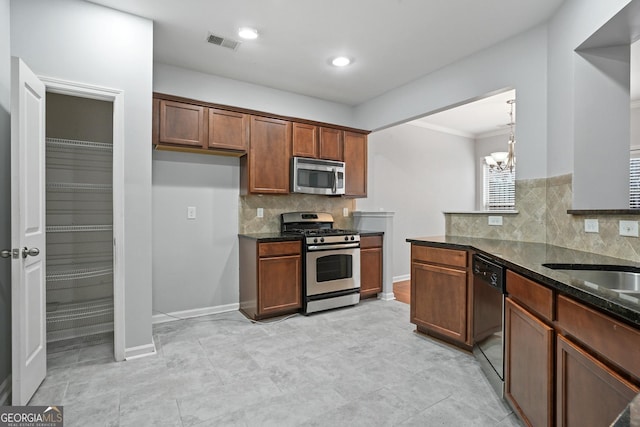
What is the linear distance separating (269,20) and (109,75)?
1296mm

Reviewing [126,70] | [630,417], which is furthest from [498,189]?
[630,417]

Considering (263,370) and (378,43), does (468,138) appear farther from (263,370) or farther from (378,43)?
(263,370)

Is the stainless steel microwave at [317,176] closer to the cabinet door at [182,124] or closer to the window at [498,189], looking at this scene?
the cabinet door at [182,124]

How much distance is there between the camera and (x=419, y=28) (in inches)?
109

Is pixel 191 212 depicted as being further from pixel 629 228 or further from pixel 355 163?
pixel 629 228

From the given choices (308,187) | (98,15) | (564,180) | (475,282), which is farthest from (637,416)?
(308,187)

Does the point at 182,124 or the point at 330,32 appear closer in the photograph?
the point at 330,32

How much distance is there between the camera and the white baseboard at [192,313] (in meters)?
3.46

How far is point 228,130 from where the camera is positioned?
11.6 feet

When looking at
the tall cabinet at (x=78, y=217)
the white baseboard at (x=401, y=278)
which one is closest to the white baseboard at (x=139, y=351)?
the tall cabinet at (x=78, y=217)

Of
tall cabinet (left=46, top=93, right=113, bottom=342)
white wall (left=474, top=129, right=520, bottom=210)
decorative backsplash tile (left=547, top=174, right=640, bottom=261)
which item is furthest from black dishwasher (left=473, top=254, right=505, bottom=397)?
white wall (left=474, top=129, right=520, bottom=210)

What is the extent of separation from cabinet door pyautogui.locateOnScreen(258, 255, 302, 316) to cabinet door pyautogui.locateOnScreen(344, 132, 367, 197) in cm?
138

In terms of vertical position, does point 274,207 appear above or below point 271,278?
above

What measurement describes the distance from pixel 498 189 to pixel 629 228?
5036mm
